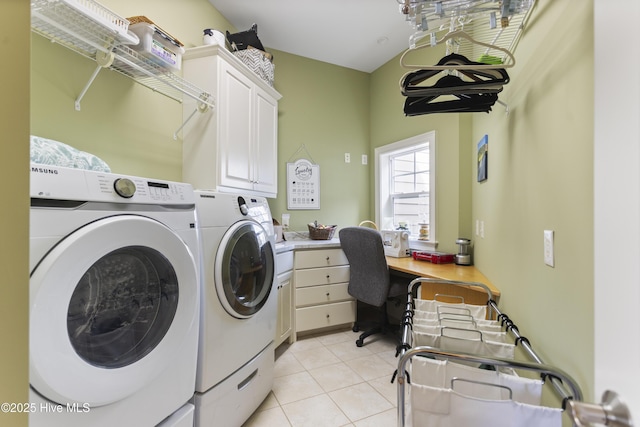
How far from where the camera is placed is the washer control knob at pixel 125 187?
84 cm

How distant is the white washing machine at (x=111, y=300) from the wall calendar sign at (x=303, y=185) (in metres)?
1.88

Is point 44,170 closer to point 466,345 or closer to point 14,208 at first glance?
point 14,208

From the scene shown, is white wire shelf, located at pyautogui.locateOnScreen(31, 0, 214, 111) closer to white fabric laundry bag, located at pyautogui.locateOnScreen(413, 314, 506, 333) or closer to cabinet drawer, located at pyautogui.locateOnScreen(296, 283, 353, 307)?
white fabric laundry bag, located at pyautogui.locateOnScreen(413, 314, 506, 333)

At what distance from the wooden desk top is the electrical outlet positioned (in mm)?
722

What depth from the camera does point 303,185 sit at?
119 inches

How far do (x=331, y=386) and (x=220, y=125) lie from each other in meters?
1.99

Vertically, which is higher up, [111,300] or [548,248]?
[548,248]

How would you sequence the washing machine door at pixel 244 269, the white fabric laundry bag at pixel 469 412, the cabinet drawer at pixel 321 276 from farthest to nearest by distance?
1. the cabinet drawer at pixel 321 276
2. the washing machine door at pixel 244 269
3. the white fabric laundry bag at pixel 469 412

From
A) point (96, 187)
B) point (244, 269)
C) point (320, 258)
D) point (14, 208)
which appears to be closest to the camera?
point (14, 208)

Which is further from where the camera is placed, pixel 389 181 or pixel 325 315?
pixel 389 181

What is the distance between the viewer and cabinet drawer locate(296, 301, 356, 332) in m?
2.36

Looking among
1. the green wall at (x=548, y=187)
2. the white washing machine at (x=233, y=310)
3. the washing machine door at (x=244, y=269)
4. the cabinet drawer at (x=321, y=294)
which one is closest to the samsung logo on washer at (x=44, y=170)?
the white washing machine at (x=233, y=310)

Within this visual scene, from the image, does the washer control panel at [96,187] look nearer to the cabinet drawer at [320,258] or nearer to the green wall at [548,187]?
the green wall at [548,187]

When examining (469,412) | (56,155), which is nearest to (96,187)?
(56,155)
